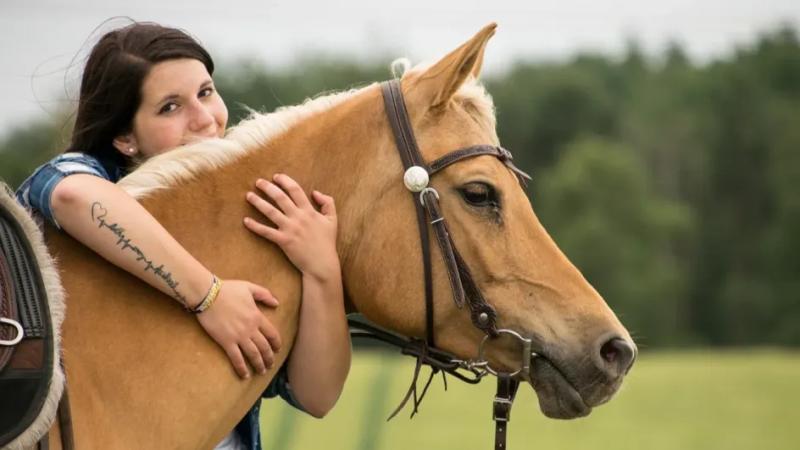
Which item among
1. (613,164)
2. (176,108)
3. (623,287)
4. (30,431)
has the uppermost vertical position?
(176,108)

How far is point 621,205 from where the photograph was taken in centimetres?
6222

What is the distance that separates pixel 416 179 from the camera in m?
3.41

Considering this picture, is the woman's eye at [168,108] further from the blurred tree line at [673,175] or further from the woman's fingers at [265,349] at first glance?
the blurred tree line at [673,175]

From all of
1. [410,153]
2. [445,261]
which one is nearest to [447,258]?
[445,261]

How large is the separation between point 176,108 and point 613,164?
2377 inches

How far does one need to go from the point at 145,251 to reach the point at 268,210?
0.41m

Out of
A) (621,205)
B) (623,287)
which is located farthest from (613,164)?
(623,287)

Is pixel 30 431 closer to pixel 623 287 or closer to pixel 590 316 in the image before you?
pixel 590 316

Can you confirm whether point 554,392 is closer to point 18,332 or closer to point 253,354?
point 253,354

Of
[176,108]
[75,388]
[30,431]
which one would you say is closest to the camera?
[30,431]

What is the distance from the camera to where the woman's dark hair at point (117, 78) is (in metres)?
3.63

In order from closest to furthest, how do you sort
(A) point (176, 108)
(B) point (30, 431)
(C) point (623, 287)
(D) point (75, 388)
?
(B) point (30, 431)
(D) point (75, 388)
(A) point (176, 108)
(C) point (623, 287)

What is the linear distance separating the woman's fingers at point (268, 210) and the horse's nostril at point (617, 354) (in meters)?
1.01

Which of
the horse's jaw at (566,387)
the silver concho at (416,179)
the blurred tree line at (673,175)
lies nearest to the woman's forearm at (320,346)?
the silver concho at (416,179)
